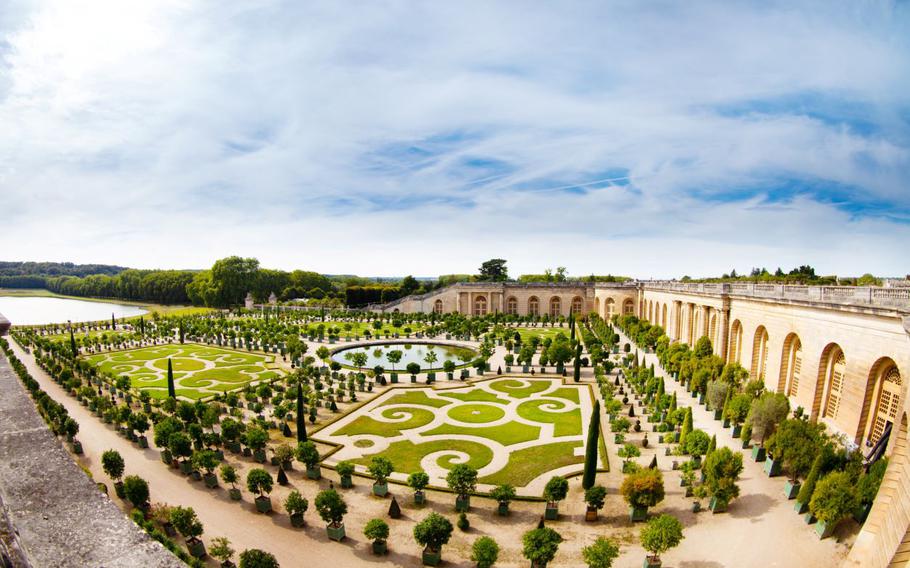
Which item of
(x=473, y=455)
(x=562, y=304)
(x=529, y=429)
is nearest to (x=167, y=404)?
(x=473, y=455)

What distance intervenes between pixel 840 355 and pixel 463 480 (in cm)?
1929

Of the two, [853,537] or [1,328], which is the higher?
[1,328]

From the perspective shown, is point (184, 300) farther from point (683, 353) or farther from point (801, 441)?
point (801, 441)

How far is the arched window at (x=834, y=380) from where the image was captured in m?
22.3

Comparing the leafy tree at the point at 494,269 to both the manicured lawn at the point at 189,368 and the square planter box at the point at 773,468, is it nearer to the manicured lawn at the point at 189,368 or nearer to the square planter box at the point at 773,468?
the manicured lawn at the point at 189,368

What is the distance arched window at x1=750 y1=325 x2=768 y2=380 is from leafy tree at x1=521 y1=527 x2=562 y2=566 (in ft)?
74.6

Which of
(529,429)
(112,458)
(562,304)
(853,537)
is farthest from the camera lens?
(562,304)

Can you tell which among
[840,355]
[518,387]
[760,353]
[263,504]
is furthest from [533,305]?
[263,504]

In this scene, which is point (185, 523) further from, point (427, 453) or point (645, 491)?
point (645, 491)

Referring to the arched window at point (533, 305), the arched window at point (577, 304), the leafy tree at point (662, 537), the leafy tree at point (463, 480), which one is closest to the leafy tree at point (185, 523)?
the leafy tree at point (463, 480)

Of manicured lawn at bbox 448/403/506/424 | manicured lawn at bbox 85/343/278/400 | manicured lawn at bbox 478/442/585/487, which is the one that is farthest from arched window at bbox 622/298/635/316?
manicured lawn at bbox 478/442/585/487

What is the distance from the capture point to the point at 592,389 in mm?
34250

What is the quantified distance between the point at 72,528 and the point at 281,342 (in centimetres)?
4839

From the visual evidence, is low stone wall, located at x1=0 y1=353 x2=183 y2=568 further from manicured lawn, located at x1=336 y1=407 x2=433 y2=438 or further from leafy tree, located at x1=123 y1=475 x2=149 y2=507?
manicured lawn, located at x1=336 y1=407 x2=433 y2=438
